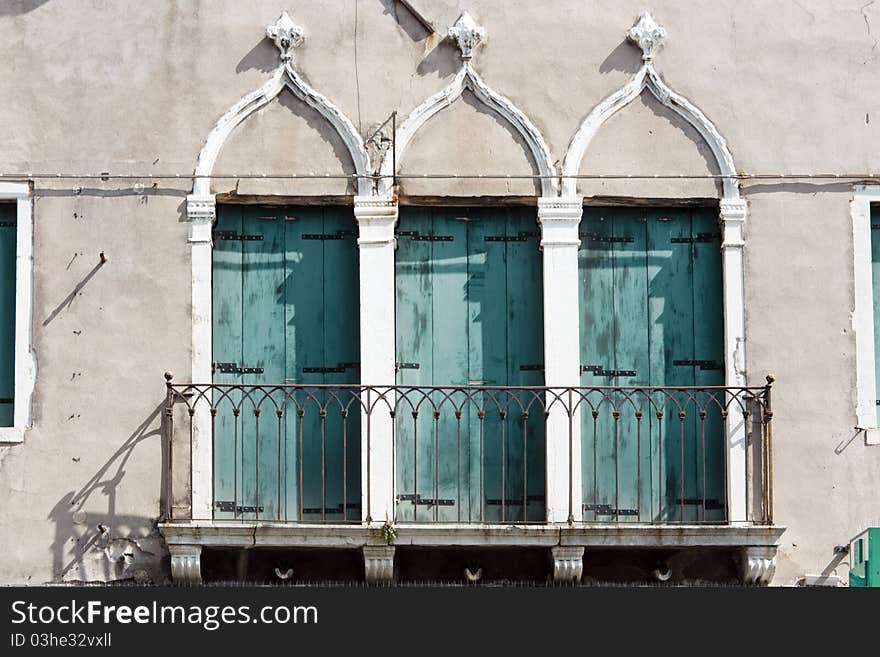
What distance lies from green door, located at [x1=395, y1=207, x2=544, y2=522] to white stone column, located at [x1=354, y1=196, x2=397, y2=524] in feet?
0.48

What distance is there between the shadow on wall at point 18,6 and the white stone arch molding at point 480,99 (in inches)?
96.9

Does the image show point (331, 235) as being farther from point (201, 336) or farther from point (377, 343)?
point (201, 336)

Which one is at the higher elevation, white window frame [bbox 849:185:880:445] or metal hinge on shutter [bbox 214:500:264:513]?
white window frame [bbox 849:185:880:445]

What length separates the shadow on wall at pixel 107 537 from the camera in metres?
14.6

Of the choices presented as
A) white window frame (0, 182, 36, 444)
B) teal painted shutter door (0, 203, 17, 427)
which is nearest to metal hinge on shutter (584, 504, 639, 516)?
white window frame (0, 182, 36, 444)

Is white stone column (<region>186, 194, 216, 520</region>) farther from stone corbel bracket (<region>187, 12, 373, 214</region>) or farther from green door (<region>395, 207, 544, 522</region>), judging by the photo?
green door (<region>395, 207, 544, 522</region>)

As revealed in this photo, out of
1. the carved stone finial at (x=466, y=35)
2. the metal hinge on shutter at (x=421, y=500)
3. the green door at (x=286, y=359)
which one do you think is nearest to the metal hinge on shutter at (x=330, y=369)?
the green door at (x=286, y=359)

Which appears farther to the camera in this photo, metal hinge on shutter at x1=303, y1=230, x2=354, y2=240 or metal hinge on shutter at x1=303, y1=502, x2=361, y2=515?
metal hinge on shutter at x1=303, y1=230, x2=354, y2=240

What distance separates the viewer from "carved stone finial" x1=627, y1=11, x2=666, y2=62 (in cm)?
1504

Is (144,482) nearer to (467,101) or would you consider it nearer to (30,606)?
(30,606)

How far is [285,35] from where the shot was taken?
15.0 m

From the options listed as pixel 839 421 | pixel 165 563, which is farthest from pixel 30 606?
pixel 839 421

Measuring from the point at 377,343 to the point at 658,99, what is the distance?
95.1 inches

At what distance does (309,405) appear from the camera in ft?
48.8
